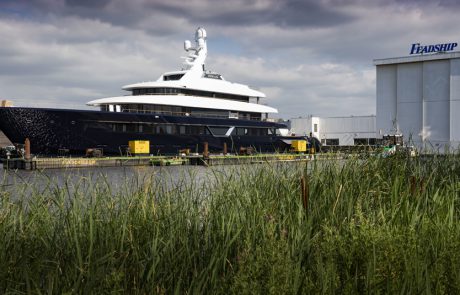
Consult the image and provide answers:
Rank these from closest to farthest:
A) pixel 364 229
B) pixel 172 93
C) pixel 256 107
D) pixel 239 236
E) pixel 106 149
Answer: pixel 364 229, pixel 239 236, pixel 106 149, pixel 172 93, pixel 256 107

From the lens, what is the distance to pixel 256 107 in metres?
49.8

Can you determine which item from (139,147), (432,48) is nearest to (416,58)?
(432,48)

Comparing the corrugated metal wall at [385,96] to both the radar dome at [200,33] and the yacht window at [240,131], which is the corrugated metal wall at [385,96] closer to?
the yacht window at [240,131]

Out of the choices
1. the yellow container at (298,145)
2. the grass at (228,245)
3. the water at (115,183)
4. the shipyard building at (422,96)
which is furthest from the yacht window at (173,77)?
the grass at (228,245)

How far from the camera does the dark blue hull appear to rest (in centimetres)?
3541

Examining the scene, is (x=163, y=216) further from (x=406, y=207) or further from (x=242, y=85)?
(x=242, y=85)

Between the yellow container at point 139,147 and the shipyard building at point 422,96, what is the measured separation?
25.4 meters

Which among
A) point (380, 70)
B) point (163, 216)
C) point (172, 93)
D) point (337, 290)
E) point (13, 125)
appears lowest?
point (337, 290)

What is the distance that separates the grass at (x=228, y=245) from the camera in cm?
402

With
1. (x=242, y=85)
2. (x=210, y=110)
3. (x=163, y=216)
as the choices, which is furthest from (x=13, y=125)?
(x=163, y=216)

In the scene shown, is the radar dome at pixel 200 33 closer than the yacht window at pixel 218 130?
No

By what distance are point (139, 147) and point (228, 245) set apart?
108 ft

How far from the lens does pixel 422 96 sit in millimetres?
52656

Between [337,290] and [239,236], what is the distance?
1287 mm
